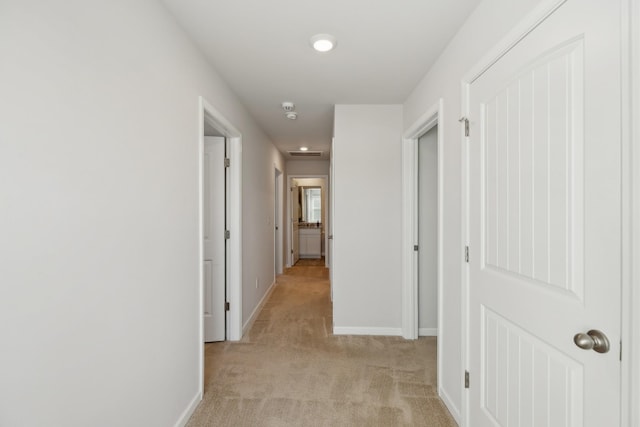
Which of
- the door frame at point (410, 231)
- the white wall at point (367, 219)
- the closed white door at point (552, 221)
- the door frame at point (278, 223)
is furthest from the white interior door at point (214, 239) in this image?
the door frame at point (278, 223)

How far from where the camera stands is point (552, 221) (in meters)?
1.14

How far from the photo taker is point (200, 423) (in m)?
1.93

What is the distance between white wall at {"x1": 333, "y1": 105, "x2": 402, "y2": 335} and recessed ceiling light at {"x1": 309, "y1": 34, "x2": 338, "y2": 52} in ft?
4.21

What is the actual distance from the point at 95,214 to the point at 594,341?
1.71m

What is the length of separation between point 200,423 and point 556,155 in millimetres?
2285

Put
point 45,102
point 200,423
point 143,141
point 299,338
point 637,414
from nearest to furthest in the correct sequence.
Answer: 1. point 637,414
2. point 45,102
3. point 143,141
4. point 200,423
5. point 299,338

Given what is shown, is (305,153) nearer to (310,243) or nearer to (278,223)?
(278,223)

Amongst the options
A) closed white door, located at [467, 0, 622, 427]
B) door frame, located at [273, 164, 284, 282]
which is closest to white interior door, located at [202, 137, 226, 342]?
closed white door, located at [467, 0, 622, 427]

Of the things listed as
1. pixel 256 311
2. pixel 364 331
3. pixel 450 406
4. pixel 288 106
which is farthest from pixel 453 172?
pixel 256 311

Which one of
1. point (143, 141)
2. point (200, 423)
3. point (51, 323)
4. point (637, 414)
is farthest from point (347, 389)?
point (143, 141)

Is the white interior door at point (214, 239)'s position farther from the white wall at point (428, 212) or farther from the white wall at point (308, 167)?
the white wall at point (308, 167)

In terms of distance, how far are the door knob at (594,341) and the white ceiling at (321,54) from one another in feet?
5.26

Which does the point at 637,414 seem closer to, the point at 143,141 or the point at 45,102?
the point at 45,102

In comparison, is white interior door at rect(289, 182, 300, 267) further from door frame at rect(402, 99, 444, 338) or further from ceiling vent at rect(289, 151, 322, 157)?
door frame at rect(402, 99, 444, 338)
